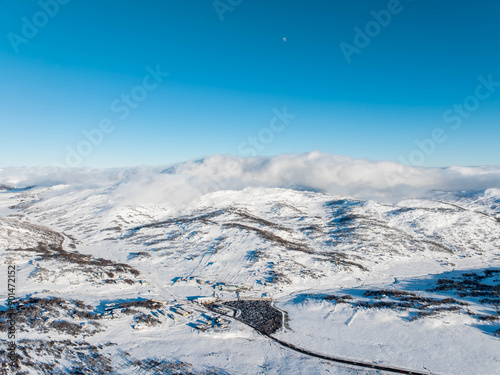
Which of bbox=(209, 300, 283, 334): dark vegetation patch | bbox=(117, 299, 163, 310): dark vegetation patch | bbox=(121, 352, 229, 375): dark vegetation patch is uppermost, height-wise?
bbox=(117, 299, 163, 310): dark vegetation patch

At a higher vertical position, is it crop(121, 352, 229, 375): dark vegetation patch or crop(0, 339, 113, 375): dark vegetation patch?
crop(0, 339, 113, 375): dark vegetation patch

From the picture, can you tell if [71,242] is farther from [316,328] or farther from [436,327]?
[436,327]

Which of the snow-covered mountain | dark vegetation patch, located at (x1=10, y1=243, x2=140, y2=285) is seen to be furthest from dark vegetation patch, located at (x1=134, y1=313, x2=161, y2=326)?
dark vegetation patch, located at (x1=10, y1=243, x2=140, y2=285)

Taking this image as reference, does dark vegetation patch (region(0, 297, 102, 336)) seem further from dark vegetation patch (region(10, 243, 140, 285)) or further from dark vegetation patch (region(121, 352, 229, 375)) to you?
dark vegetation patch (region(10, 243, 140, 285))

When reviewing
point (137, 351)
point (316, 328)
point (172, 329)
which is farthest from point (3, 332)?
point (316, 328)

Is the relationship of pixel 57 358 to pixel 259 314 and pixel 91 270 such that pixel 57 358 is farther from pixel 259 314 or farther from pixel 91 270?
pixel 91 270

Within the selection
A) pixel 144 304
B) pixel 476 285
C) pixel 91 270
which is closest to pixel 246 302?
pixel 144 304

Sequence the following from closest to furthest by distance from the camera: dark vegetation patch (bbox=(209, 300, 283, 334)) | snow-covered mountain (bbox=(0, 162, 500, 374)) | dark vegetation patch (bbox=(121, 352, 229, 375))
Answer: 1. dark vegetation patch (bbox=(121, 352, 229, 375))
2. snow-covered mountain (bbox=(0, 162, 500, 374))
3. dark vegetation patch (bbox=(209, 300, 283, 334))

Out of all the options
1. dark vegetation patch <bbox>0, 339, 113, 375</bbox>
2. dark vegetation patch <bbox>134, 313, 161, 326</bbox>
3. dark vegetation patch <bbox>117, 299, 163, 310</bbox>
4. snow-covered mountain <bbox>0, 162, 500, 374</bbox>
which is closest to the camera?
dark vegetation patch <bbox>0, 339, 113, 375</bbox>

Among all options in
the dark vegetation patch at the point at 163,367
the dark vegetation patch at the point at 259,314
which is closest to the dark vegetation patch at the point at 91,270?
the dark vegetation patch at the point at 259,314
